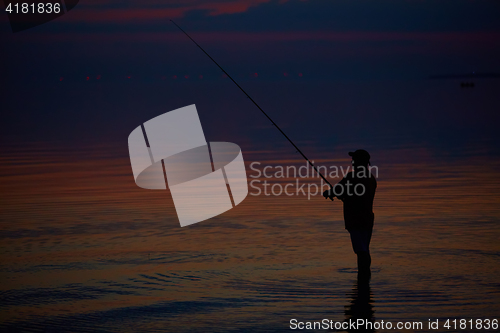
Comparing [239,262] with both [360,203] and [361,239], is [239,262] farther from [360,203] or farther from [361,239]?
[360,203]

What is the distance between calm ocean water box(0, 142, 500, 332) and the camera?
24.2 ft

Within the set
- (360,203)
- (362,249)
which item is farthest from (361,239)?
(360,203)

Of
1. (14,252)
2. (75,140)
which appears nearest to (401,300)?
(14,252)

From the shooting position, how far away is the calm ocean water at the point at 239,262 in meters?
7.39

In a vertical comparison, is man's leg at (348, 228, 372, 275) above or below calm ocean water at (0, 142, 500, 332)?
above

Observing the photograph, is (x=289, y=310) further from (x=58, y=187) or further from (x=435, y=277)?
(x=58, y=187)

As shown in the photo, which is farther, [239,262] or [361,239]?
[239,262]

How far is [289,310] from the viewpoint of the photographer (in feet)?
24.5

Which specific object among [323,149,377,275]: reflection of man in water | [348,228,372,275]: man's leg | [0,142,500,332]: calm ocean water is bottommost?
[0,142,500,332]: calm ocean water

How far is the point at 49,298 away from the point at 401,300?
3.43m

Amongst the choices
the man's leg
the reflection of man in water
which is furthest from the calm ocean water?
the reflection of man in water

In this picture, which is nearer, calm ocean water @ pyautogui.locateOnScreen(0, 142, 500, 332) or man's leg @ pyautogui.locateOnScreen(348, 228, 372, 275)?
calm ocean water @ pyautogui.locateOnScreen(0, 142, 500, 332)

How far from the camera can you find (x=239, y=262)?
30.7 feet

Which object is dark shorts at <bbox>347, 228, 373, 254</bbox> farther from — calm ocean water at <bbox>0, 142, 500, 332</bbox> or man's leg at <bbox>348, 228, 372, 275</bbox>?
calm ocean water at <bbox>0, 142, 500, 332</bbox>
